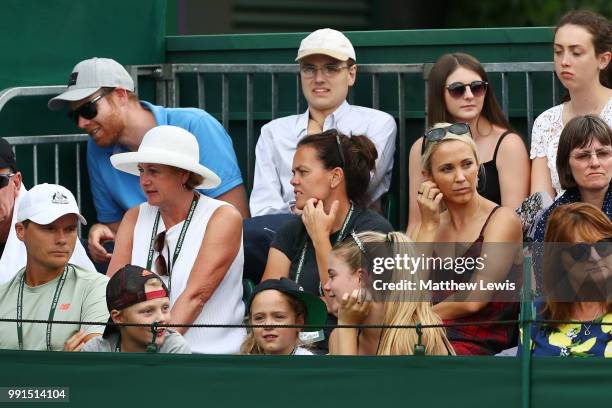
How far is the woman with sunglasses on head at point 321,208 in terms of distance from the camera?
6.60m

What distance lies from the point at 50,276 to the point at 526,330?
7.36 feet

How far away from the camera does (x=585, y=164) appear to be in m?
6.22

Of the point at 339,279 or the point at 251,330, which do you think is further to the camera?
the point at 251,330

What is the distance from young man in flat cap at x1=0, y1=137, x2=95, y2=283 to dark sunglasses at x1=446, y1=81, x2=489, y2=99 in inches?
73.4

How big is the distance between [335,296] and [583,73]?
192cm

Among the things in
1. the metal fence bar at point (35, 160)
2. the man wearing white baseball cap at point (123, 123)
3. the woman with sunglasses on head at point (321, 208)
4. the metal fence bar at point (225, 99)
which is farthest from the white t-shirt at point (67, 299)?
the metal fence bar at point (225, 99)

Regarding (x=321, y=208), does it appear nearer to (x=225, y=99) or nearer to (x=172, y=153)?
(x=172, y=153)

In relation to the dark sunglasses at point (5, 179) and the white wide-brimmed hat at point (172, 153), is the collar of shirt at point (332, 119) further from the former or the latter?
the dark sunglasses at point (5, 179)

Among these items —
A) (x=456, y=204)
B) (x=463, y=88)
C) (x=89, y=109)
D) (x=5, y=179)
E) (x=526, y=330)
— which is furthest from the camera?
(x=89, y=109)

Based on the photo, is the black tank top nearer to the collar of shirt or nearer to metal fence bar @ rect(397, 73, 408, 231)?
metal fence bar @ rect(397, 73, 408, 231)

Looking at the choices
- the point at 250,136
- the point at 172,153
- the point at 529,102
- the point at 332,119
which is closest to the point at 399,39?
the point at 332,119

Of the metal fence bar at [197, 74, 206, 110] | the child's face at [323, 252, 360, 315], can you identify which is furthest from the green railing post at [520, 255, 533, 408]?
the metal fence bar at [197, 74, 206, 110]

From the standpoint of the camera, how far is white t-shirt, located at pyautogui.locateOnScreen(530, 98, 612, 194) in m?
6.91

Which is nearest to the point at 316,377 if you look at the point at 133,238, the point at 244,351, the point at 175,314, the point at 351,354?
the point at 351,354
